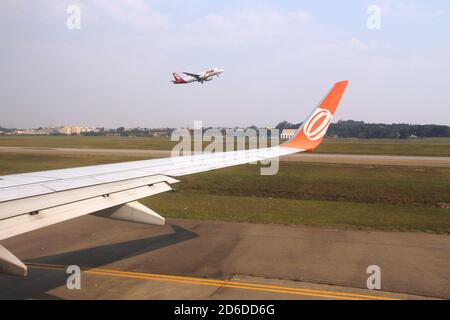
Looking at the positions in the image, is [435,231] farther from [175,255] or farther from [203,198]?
[203,198]

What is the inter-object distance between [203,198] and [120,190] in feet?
41.2

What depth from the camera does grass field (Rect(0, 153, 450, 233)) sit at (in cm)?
1411

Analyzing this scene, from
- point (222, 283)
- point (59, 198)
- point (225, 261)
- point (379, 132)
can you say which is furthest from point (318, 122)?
point (379, 132)

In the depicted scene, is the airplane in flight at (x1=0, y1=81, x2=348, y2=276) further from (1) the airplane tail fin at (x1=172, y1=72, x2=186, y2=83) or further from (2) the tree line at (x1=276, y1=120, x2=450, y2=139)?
(2) the tree line at (x1=276, y1=120, x2=450, y2=139)

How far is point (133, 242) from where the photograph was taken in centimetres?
1070

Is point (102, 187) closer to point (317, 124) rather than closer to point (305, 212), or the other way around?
point (317, 124)

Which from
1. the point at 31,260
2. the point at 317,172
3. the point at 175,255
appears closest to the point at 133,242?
the point at 175,255

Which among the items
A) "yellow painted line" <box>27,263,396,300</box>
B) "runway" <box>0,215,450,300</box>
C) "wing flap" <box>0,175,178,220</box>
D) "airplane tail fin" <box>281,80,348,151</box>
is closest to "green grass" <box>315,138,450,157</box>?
"runway" <box>0,215,450,300</box>

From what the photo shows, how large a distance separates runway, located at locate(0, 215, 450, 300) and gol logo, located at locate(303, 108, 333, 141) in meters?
3.04

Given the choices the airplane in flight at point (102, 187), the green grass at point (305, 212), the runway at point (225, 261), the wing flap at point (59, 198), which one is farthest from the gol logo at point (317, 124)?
the green grass at point (305, 212)

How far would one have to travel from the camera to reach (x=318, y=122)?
8.87m

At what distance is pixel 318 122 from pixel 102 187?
5259 mm

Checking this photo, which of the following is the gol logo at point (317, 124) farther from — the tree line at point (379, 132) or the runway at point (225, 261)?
the tree line at point (379, 132)

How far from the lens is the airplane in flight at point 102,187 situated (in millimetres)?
4230
